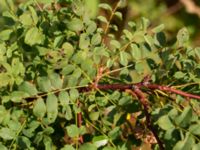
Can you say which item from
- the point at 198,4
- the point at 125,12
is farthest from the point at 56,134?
the point at 198,4

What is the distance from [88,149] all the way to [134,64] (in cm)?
25

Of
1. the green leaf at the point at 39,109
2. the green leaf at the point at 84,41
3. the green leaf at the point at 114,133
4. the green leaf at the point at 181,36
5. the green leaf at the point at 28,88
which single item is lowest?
the green leaf at the point at 114,133

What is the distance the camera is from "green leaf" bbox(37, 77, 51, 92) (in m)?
1.09

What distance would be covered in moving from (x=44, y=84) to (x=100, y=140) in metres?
0.15

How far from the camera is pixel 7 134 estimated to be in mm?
1128

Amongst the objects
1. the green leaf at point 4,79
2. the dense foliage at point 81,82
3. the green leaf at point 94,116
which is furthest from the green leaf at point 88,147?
the green leaf at point 4,79

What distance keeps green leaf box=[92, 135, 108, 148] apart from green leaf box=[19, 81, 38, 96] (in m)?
0.15

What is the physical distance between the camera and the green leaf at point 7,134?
1127 millimetres

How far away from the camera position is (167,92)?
1.13m

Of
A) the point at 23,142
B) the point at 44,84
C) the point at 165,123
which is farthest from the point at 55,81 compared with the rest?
the point at 165,123

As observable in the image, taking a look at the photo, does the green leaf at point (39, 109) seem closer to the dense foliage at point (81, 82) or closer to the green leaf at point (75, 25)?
the dense foliage at point (81, 82)

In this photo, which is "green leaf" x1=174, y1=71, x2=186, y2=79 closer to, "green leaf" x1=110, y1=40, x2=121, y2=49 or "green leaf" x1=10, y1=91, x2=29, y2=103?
"green leaf" x1=110, y1=40, x2=121, y2=49

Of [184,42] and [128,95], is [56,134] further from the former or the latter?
[184,42]

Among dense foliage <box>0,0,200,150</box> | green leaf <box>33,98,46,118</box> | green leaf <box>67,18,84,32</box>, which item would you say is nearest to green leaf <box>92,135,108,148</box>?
dense foliage <box>0,0,200,150</box>
